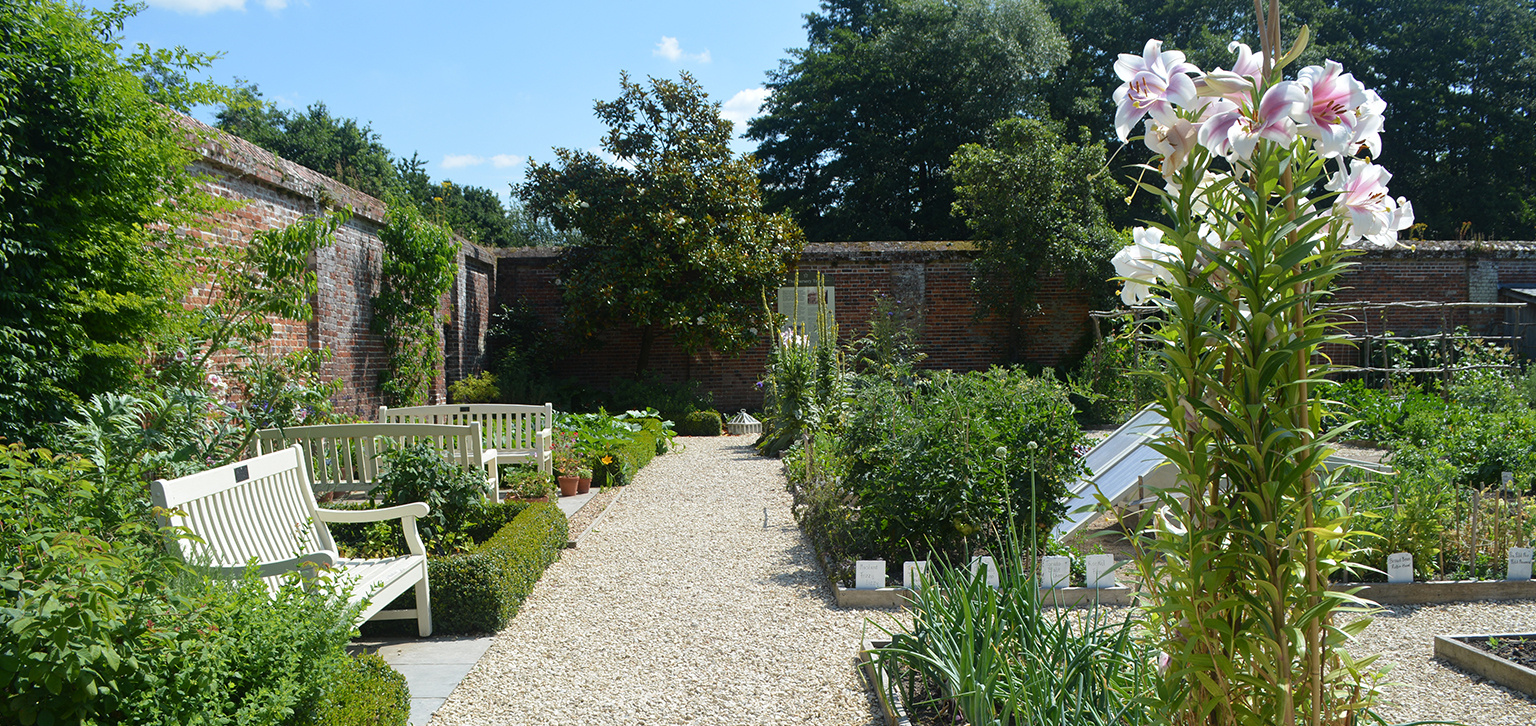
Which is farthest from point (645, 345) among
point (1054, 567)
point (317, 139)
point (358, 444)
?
point (317, 139)

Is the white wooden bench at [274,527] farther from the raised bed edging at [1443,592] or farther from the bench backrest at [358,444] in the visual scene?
the raised bed edging at [1443,592]

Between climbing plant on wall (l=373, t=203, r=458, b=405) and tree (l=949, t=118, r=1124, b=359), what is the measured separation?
8.36 meters

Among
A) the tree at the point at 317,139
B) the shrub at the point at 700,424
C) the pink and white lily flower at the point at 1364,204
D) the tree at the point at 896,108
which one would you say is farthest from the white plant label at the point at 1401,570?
the tree at the point at 317,139

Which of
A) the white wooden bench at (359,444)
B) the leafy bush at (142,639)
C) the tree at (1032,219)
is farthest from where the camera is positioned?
the tree at (1032,219)

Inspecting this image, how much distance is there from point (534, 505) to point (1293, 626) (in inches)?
A: 174

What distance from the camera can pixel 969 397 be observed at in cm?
507

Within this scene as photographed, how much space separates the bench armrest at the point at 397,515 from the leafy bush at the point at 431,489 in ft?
2.18

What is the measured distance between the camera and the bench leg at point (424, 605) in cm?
369

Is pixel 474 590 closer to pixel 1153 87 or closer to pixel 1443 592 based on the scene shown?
pixel 1153 87

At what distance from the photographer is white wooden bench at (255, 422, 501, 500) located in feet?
16.8

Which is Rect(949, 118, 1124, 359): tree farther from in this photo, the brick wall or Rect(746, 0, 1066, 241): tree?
the brick wall

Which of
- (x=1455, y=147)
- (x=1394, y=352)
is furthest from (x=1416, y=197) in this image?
(x=1394, y=352)

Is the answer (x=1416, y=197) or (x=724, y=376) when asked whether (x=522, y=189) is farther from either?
(x=1416, y=197)

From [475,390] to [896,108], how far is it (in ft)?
50.7
